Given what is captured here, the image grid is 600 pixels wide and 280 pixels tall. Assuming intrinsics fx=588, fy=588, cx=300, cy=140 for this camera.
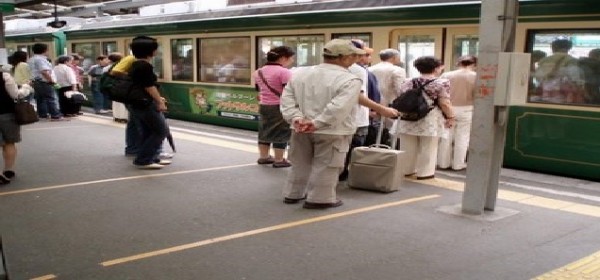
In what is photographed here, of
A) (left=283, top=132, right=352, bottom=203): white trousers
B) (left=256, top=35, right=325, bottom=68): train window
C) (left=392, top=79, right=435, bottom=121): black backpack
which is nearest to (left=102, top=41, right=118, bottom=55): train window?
(left=256, top=35, right=325, bottom=68): train window

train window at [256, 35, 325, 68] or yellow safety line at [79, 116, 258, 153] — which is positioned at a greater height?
train window at [256, 35, 325, 68]

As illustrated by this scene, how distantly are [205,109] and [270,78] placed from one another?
4304mm

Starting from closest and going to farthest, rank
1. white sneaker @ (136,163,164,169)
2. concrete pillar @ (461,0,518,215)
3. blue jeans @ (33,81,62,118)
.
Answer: concrete pillar @ (461,0,518,215)
white sneaker @ (136,163,164,169)
blue jeans @ (33,81,62,118)

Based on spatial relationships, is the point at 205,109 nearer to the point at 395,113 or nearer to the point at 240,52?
the point at 240,52

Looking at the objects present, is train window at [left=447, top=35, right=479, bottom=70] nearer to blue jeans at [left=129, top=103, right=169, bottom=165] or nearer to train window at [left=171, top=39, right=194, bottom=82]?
blue jeans at [left=129, top=103, right=169, bottom=165]

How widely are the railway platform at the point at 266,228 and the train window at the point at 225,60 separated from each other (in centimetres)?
323

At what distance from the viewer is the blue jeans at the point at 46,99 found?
36.4ft

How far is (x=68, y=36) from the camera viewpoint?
14602 millimetres

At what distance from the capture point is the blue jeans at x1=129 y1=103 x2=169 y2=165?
6.40 m

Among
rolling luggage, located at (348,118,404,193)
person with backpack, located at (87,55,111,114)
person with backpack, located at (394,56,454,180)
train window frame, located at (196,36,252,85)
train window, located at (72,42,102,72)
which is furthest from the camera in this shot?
train window, located at (72,42,102,72)

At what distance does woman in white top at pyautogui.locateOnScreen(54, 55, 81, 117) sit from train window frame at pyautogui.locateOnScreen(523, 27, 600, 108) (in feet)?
28.5

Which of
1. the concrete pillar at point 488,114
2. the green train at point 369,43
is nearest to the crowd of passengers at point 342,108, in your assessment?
the green train at point 369,43

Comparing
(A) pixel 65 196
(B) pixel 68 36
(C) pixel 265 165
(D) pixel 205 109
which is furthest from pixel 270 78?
(B) pixel 68 36

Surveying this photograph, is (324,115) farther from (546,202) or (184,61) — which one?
(184,61)
